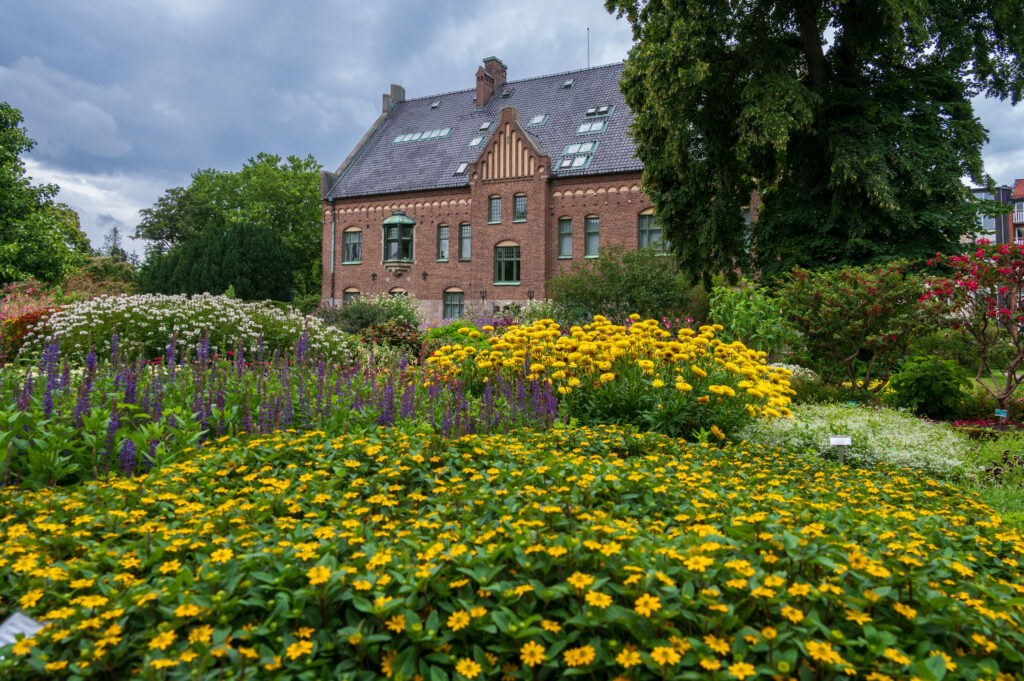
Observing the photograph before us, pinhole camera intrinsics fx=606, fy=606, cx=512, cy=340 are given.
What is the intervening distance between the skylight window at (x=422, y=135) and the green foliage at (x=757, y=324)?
25.3 m

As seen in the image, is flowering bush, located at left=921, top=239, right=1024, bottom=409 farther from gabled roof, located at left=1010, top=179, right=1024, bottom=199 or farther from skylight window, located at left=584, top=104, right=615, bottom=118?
gabled roof, located at left=1010, top=179, right=1024, bottom=199

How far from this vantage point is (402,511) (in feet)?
10.3

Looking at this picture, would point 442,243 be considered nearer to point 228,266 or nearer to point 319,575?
point 228,266

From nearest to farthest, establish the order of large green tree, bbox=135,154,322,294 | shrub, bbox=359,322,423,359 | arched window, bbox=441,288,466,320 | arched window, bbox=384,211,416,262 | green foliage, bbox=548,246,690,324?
1. shrub, bbox=359,322,423,359
2. green foliage, bbox=548,246,690,324
3. arched window, bbox=441,288,466,320
4. arched window, bbox=384,211,416,262
5. large green tree, bbox=135,154,322,294

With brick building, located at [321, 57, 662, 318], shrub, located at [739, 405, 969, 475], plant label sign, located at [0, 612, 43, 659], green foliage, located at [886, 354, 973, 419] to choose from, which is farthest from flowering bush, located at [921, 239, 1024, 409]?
brick building, located at [321, 57, 662, 318]

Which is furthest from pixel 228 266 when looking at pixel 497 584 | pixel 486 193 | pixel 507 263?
pixel 497 584

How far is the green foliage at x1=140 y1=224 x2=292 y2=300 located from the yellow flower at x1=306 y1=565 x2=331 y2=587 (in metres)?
38.2

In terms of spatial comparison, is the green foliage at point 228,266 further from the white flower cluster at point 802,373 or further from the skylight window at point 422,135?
the white flower cluster at point 802,373

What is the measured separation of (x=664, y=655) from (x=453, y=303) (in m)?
31.6

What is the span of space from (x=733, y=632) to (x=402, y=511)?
170 cm

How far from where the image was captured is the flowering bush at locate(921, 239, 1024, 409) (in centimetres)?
934

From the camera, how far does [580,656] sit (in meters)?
1.89

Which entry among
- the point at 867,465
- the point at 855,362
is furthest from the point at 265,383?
the point at 855,362

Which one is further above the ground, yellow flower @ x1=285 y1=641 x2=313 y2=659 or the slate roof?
the slate roof
